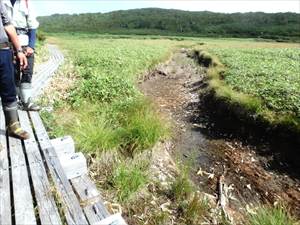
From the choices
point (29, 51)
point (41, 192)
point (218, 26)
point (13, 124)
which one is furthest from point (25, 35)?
point (218, 26)

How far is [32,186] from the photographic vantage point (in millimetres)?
5121

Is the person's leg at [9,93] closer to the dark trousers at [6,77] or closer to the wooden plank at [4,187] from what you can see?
the dark trousers at [6,77]

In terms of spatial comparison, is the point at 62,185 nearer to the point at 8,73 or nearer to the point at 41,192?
the point at 41,192

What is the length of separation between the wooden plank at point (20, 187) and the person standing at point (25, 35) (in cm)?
212

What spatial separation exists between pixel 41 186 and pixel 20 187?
0.94ft

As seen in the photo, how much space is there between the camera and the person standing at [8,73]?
6.07 meters

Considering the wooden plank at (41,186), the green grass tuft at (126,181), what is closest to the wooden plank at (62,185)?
the wooden plank at (41,186)

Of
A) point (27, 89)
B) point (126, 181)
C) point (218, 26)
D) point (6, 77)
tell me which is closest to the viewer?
point (6, 77)

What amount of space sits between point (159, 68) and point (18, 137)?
Result: 2055cm

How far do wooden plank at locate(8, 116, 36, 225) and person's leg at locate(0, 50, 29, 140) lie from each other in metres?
0.27

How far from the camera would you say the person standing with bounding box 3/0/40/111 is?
7.46 metres

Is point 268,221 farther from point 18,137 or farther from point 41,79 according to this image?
point 41,79

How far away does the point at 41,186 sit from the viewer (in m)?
4.88

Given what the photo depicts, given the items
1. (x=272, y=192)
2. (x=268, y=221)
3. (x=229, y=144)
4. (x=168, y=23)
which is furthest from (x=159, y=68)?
(x=168, y=23)
